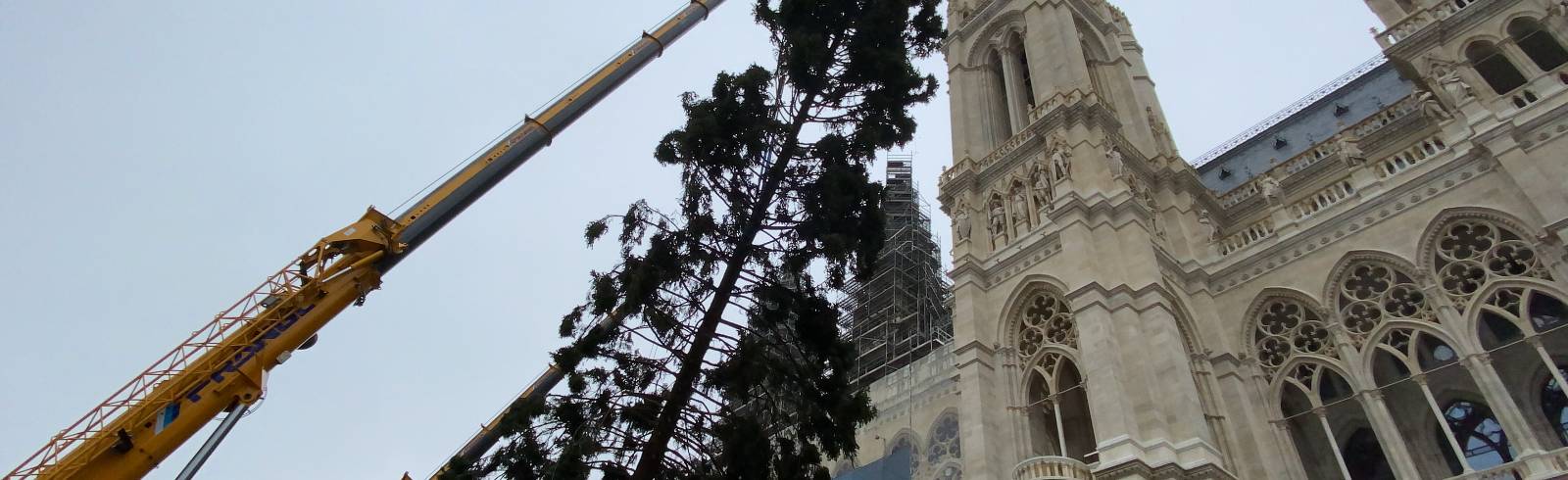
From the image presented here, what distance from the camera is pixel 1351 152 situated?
64.1 feet

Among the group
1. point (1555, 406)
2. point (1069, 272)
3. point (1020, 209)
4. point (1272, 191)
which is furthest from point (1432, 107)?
point (1020, 209)

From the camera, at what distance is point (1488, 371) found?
14.8 m

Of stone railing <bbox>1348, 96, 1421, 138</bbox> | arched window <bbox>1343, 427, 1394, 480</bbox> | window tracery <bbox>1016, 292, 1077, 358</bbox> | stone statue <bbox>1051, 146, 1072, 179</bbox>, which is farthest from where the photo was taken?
stone statue <bbox>1051, 146, 1072, 179</bbox>

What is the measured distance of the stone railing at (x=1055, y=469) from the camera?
16.6 metres

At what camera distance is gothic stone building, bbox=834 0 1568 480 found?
15672 mm

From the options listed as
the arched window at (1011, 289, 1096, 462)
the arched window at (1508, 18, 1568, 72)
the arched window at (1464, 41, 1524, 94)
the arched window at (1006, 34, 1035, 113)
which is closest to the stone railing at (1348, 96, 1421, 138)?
the arched window at (1464, 41, 1524, 94)

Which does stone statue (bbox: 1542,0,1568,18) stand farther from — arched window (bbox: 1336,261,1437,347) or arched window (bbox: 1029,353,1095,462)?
arched window (bbox: 1029,353,1095,462)

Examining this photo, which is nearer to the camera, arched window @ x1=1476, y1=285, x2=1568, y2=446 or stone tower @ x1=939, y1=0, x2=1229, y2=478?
arched window @ x1=1476, y1=285, x2=1568, y2=446

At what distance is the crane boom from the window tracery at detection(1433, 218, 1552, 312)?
17855mm

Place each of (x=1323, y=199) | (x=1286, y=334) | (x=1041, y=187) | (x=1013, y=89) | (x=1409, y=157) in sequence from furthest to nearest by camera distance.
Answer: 1. (x=1013, y=89)
2. (x=1041, y=187)
3. (x=1323, y=199)
4. (x=1409, y=157)
5. (x=1286, y=334)

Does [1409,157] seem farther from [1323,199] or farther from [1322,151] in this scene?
[1322,151]

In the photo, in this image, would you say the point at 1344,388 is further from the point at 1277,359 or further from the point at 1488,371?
the point at 1488,371

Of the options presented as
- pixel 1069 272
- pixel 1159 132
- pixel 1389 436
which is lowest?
pixel 1389 436

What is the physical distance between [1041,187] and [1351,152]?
6781mm
